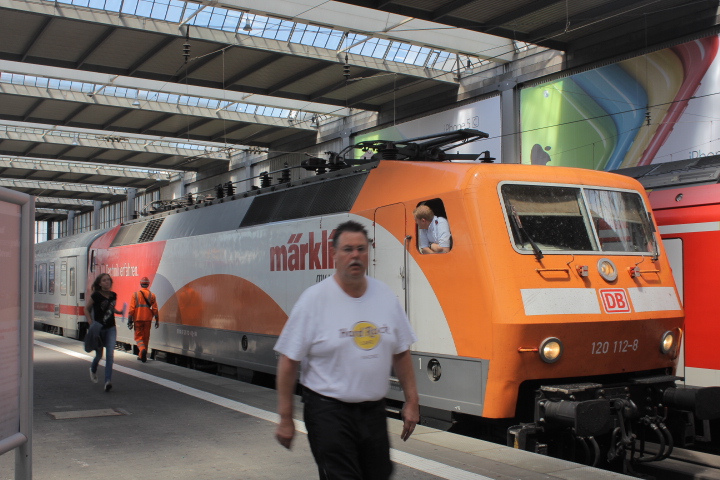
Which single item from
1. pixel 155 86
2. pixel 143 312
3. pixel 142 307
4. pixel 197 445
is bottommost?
pixel 197 445

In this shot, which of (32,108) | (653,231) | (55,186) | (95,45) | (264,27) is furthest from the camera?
(55,186)

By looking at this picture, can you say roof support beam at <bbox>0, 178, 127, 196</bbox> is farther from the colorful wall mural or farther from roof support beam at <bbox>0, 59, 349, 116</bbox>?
the colorful wall mural

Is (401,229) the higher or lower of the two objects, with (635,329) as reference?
higher

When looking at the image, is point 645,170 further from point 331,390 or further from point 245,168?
point 245,168

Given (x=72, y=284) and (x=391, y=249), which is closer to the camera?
(x=391, y=249)

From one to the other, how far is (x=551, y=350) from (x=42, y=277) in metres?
23.5

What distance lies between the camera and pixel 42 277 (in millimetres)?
26516

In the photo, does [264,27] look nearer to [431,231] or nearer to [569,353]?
[431,231]

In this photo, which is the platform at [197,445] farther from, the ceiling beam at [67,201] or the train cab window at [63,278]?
the ceiling beam at [67,201]

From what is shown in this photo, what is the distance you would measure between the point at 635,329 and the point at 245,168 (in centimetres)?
3299

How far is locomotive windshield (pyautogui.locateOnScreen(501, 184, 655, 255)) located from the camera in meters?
7.32

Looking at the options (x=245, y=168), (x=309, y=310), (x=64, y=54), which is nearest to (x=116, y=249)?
(x=64, y=54)

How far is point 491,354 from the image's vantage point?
6.79 meters

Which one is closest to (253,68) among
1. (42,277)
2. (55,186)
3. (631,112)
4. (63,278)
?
(63,278)
